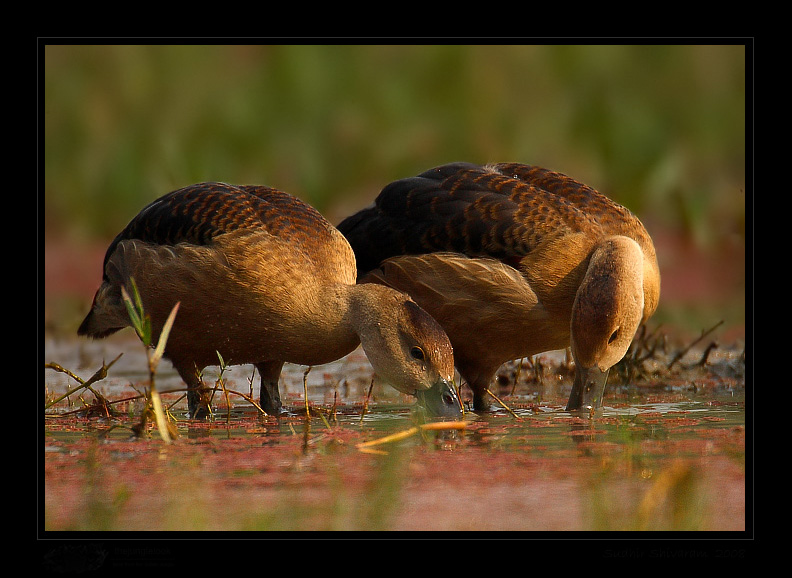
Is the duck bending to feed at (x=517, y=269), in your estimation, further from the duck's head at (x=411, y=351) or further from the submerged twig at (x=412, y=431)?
the submerged twig at (x=412, y=431)

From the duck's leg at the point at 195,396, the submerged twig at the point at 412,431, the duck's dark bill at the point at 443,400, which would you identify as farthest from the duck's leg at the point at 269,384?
the submerged twig at the point at 412,431

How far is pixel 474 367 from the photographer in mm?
7191

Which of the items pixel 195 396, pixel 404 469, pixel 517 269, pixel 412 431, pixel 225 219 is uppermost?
pixel 225 219

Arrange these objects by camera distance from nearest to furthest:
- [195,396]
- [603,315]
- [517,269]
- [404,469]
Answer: [404,469] → [603,315] → [195,396] → [517,269]

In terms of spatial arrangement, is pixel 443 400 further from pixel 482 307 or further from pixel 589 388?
pixel 589 388

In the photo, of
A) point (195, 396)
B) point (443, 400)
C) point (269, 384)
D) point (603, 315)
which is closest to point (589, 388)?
point (603, 315)

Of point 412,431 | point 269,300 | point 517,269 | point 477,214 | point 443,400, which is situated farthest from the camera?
point 477,214

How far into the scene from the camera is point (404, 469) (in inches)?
209

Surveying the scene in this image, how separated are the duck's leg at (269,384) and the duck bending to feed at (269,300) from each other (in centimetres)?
6

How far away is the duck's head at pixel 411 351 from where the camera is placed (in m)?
6.46

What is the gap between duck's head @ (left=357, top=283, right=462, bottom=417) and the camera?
21.2 feet

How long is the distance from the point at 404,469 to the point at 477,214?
7.55ft

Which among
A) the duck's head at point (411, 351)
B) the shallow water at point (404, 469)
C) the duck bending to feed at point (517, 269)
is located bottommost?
the shallow water at point (404, 469)
